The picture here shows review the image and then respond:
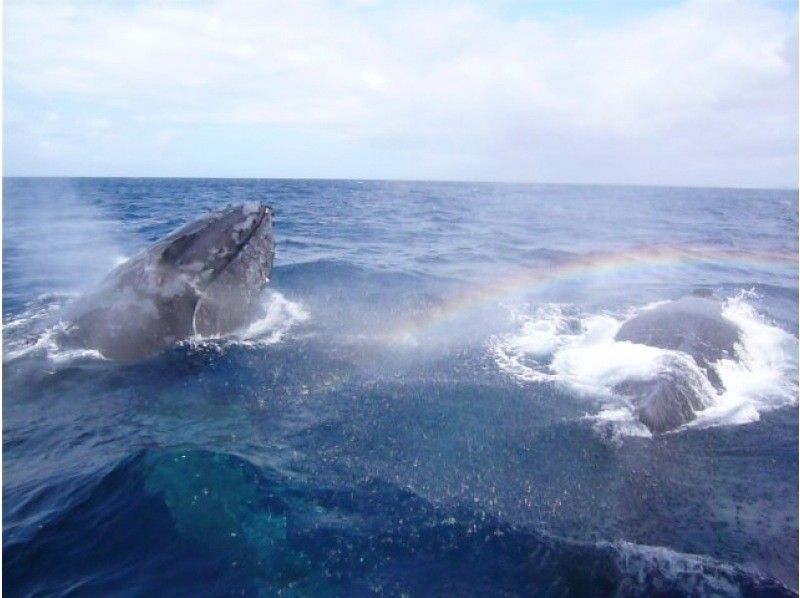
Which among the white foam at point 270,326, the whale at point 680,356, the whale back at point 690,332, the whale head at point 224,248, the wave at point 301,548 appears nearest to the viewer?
the wave at point 301,548

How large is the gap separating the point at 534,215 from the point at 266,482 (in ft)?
173

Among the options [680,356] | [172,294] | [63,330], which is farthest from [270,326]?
[680,356]

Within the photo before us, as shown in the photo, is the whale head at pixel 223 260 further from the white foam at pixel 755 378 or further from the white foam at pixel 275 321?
the white foam at pixel 755 378

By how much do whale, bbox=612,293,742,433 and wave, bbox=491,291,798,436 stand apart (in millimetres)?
71

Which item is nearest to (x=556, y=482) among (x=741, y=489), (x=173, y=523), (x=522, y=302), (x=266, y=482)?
(x=741, y=489)

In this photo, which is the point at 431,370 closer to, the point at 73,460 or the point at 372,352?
the point at 372,352

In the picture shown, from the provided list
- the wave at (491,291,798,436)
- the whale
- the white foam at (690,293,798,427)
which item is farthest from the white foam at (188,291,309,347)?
the white foam at (690,293,798,427)

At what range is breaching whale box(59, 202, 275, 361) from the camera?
40.3 ft

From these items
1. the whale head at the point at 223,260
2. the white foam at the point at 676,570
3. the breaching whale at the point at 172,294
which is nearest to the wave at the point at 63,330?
the breaching whale at the point at 172,294

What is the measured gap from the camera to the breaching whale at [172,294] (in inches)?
484

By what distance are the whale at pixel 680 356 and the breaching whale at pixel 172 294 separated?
31.8 feet

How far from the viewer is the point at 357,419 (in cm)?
1011

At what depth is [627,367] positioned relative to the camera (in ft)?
40.8

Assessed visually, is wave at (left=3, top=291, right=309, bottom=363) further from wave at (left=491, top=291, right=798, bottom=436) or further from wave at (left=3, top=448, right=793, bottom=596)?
wave at (left=491, top=291, right=798, bottom=436)
